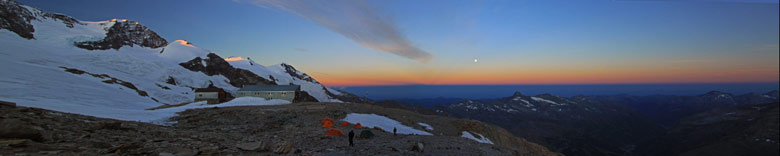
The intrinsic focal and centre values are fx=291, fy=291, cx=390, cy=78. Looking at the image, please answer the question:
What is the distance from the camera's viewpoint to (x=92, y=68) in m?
81.2

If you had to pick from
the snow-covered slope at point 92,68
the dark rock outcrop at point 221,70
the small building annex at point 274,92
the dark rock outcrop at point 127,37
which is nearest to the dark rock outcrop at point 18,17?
the snow-covered slope at point 92,68

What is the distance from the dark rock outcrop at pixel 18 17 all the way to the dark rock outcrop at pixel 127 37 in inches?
679

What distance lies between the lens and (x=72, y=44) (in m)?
114

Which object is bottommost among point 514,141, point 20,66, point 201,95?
point 514,141

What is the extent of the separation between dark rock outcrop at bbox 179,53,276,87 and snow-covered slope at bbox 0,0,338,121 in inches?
178

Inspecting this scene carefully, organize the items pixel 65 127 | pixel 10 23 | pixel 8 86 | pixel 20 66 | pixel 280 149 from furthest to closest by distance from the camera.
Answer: pixel 10 23 < pixel 20 66 < pixel 8 86 < pixel 65 127 < pixel 280 149

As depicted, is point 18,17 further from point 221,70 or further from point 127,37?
point 221,70

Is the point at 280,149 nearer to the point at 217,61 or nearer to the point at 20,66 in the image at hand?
the point at 20,66

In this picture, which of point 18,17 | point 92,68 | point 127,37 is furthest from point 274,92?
point 127,37

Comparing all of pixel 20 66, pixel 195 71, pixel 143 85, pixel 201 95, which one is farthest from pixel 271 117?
pixel 195 71

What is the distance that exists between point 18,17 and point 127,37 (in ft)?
140

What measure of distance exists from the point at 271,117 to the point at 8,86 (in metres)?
35.5

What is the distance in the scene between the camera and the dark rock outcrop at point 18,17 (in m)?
108

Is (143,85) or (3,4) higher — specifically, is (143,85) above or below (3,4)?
below
